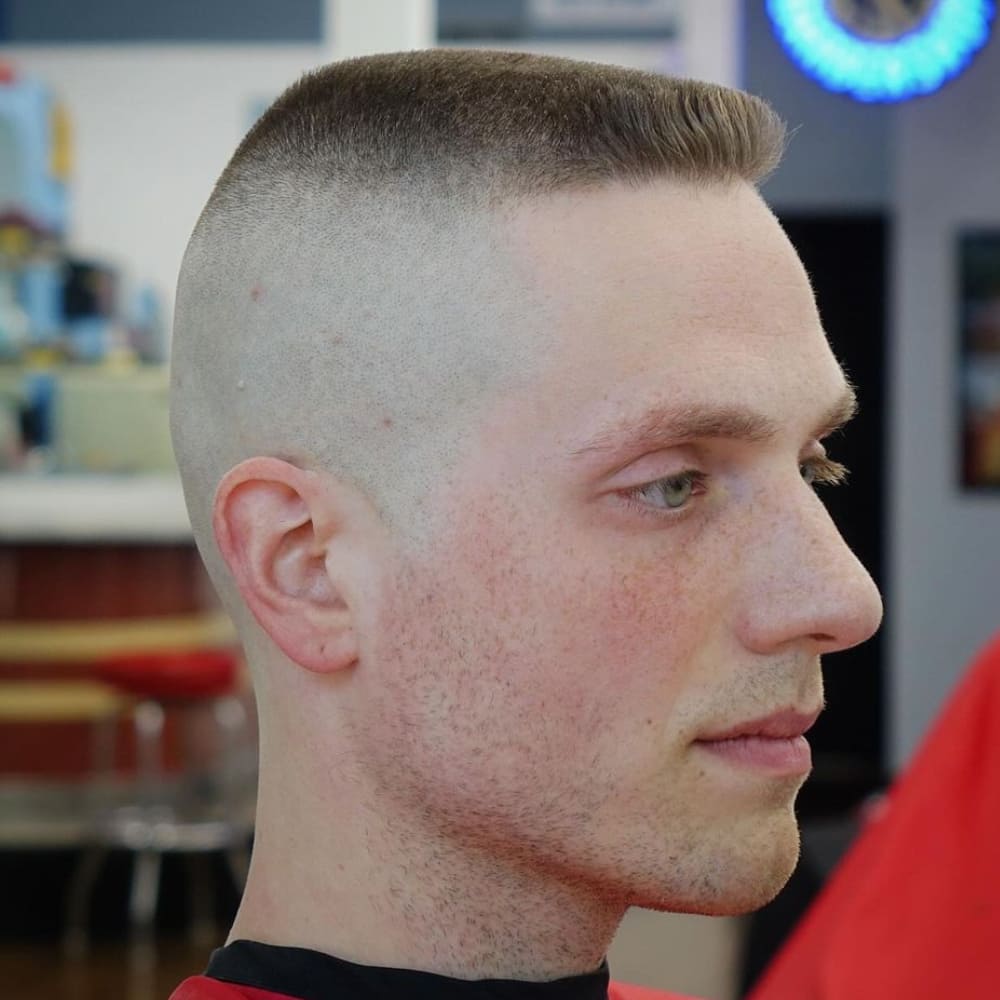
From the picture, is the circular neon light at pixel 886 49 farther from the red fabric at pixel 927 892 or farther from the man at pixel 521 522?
the man at pixel 521 522

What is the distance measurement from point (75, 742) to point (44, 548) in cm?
64

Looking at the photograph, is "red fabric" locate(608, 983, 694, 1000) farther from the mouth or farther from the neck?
the mouth

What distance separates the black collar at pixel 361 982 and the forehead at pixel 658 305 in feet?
1.12

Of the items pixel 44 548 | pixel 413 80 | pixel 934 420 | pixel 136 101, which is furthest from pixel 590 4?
pixel 136 101

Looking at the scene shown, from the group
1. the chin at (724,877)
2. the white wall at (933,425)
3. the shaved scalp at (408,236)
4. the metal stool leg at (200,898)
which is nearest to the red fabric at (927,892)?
the chin at (724,877)

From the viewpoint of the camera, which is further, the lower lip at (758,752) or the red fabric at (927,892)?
the red fabric at (927,892)

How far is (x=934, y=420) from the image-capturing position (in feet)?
21.3

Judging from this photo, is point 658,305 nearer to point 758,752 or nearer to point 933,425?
point 758,752

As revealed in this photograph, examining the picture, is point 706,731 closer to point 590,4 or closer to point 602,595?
→ point 602,595

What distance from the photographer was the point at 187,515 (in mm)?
2369

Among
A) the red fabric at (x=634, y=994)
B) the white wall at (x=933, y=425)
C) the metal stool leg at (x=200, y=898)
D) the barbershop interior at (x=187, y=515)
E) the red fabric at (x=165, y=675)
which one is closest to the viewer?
the red fabric at (x=634, y=994)

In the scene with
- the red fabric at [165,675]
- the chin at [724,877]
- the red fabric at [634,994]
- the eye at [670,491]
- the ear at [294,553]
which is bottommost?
the red fabric at [165,675]

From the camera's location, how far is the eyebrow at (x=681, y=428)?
0.88 m

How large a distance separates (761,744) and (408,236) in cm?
36
